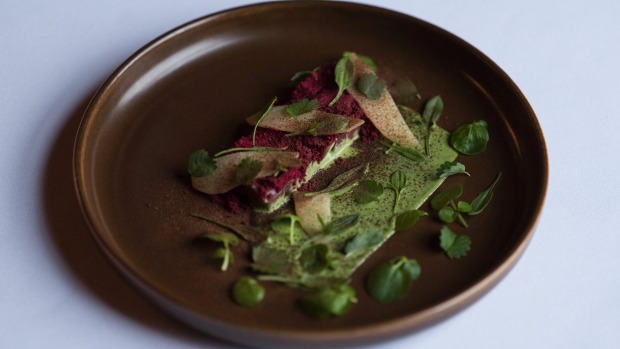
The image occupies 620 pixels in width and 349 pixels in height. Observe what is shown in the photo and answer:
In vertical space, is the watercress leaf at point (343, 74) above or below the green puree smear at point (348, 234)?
above

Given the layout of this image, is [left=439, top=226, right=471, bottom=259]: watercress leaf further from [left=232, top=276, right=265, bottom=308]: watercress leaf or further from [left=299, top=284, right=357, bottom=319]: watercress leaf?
[left=232, top=276, right=265, bottom=308]: watercress leaf

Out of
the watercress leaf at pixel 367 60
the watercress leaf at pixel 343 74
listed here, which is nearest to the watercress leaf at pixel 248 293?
the watercress leaf at pixel 343 74

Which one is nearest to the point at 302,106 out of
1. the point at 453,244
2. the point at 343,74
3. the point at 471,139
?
the point at 343,74

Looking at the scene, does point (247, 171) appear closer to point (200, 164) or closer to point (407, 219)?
point (200, 164)

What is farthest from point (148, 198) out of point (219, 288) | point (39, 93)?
point (39, 93)

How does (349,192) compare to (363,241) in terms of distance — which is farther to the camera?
(349,192)

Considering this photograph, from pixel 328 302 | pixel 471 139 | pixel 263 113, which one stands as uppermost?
pixel 263 113

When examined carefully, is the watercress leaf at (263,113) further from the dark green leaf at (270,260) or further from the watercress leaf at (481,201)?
the watercress leaf at (481,201)
